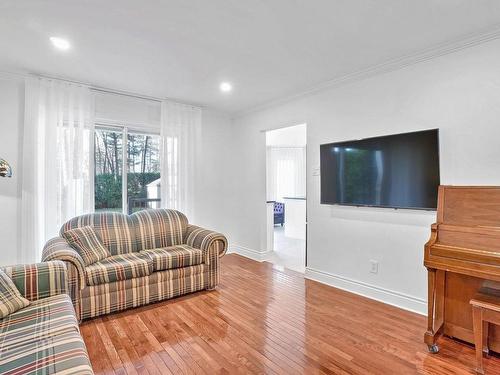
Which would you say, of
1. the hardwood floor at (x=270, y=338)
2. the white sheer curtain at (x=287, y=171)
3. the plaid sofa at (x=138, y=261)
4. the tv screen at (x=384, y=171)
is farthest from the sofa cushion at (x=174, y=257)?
the white sheer curtain at (x=287, y=171)

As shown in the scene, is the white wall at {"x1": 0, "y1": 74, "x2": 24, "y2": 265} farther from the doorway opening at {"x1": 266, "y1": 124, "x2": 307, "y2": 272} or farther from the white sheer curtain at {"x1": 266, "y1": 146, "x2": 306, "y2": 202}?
the white sheer curtain at {"x1": 266, "y1": 146, "x2": 306, "y2": 202}

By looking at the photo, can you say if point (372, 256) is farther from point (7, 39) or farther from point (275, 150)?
point (275, 150)

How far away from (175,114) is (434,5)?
3436 mm

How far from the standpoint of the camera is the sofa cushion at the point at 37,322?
151 cm

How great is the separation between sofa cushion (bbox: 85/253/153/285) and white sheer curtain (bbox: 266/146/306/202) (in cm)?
573

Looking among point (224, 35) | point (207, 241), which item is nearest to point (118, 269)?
point (207, 241)

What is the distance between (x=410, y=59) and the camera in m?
2.78

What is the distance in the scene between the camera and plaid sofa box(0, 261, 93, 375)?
128 cm

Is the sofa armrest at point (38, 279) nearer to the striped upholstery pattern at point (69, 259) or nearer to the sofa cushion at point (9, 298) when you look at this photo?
the sofa cushion at point (9, 298)

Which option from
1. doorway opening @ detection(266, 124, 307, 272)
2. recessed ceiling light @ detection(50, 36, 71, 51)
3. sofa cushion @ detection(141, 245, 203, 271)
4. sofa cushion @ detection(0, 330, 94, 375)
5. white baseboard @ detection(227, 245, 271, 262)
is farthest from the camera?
doorway opening @ detection(266, 124, 307, 272)

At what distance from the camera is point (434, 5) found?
1.99 m

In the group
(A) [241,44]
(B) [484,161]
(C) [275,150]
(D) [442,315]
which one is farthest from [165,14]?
(C) [275,150]

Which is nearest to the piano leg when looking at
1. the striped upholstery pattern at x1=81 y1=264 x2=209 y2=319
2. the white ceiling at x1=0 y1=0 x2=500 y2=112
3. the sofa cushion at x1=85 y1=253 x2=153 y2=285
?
the white ceiling at x1=0 y1=0 x2=500 y2=112

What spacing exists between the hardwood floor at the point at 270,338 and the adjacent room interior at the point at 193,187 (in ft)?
0.06
